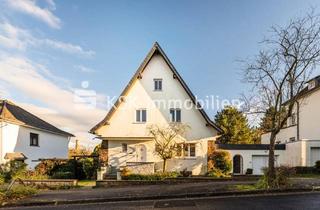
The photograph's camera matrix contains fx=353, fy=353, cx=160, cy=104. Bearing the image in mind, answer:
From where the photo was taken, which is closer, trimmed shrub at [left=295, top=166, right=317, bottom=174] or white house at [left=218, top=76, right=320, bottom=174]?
trimmed shrub at [left=295, top=166, right=317, bottom=174]

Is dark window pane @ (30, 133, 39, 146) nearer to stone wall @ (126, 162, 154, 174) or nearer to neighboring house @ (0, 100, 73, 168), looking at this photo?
neighboring house @ (0, 100, 73, 168)

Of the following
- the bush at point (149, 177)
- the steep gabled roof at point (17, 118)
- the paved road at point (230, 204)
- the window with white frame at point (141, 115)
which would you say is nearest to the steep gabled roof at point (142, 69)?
the window with white frame at point (141, 115)

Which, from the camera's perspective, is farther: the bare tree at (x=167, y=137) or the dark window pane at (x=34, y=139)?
the dark window pane at (x=34, y=139)

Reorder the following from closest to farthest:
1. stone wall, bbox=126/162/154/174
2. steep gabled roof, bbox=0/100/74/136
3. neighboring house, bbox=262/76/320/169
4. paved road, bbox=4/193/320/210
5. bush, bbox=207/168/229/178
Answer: paved road, bbox=4/193/320/210 < stone wall, bbox=126/162/154/174 < bush, bbox=207/168/229/178 < steep gabled roof, bbox=0/100/74/136 < neighboring house, bbox=262/76/320/169

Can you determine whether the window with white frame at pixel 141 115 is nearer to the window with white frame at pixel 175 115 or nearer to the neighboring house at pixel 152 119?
the neighboring house at pixel 152 119

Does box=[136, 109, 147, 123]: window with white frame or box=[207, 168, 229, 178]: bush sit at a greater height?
box=[136, 109, 147, 123]: window with white frame

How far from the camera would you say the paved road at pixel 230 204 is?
1114 cm

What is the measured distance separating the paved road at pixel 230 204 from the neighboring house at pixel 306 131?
16142 mm

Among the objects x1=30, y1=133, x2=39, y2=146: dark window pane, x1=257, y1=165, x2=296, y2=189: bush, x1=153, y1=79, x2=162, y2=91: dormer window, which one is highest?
x1=153, y1=79, x2=162, y2=91: dormer window

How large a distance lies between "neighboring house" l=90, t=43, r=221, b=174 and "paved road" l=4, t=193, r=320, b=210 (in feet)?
47.0

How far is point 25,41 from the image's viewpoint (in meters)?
15.9

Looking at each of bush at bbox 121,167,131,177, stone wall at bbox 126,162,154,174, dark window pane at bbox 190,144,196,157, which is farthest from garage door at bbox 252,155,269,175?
bush at bbox 121,167,131,177

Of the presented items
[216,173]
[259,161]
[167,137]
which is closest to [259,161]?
[259,161]

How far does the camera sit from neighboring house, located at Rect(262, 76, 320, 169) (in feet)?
101
